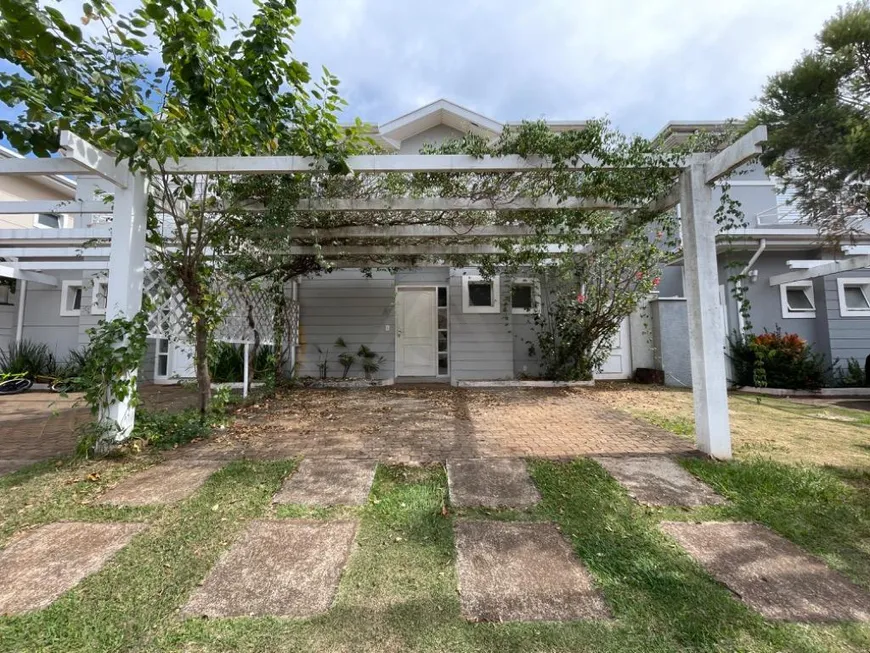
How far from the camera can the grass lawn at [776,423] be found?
3.92m

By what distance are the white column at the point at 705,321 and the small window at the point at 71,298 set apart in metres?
12.5

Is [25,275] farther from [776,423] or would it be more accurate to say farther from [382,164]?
[776,423]

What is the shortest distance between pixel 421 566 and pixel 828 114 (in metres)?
6.60

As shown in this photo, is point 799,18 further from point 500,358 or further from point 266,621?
point 266,621

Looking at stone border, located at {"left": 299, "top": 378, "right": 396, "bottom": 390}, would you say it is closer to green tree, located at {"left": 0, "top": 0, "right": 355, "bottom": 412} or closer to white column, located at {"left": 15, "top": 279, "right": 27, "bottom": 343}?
green tree, located at {"left": 0, "top": 0, "right": 355, "bottom": 412}

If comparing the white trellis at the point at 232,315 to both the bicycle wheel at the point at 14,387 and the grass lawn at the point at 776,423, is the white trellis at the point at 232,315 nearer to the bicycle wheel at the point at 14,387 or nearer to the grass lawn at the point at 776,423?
the bicycle wheel at the point at 14,387

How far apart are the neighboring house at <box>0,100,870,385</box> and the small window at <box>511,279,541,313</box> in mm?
24

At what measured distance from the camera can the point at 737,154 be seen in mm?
3377

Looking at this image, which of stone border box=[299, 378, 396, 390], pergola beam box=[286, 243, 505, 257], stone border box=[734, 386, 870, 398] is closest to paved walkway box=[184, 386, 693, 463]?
stone border box=[299, 378, 396, 390]

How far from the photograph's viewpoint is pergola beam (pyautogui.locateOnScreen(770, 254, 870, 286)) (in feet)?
23.3

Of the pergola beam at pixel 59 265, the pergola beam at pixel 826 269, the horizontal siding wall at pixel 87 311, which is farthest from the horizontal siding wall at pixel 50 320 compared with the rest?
the pergola beam at pixel 826 269

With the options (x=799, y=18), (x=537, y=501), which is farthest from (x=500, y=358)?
(x=799, y=18)

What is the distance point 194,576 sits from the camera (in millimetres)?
2037

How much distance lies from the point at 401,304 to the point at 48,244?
7691 mm
